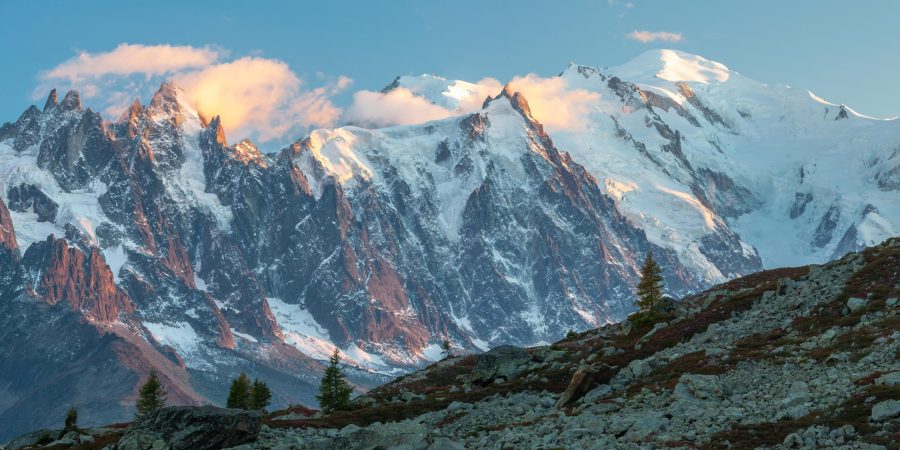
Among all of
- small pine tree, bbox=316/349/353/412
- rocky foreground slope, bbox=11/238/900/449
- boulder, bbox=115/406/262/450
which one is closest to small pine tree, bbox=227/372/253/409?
small pine tree, bbox=316/349/353/412

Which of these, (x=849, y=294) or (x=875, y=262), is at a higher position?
(x=875, y=262)

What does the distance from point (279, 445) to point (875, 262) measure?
57.3 m

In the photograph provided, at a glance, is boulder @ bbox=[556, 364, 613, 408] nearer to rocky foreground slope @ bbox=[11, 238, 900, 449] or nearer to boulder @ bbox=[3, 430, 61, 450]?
rocky foreground slope @ bbox=[11, 238, 900, 449]

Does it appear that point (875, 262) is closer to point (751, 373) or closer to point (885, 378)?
point (751, 373)

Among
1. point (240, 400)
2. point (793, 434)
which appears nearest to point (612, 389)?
point (793, 434)

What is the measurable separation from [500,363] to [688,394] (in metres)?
39.8

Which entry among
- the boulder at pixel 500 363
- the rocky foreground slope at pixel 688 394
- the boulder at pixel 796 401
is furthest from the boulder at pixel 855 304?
the boulder at pixel 500 363

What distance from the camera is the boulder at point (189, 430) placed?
59.3 metres

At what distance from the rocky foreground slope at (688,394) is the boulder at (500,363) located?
15cm

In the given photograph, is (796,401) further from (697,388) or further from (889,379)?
(697,388)

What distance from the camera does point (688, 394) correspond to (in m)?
59.8

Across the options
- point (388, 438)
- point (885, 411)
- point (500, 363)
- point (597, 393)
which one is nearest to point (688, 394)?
point (597, 393)

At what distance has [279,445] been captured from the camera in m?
61.8

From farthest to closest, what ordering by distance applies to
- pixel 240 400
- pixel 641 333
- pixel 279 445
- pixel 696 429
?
1. pixel 240 400
2. pixel 641 333
3. pixel 279 445
4. pixel 696 429
